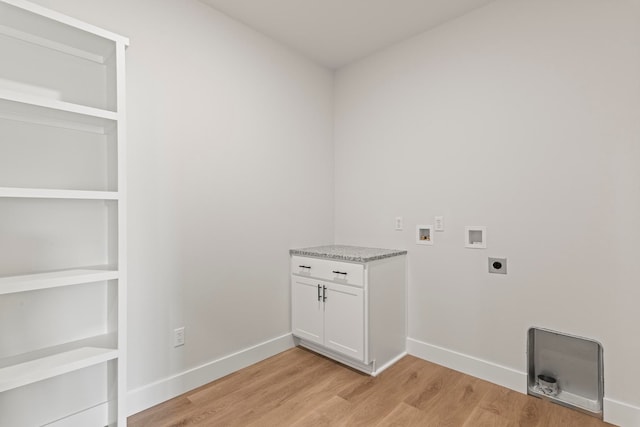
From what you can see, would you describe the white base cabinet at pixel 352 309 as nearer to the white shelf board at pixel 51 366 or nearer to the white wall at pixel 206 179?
the white wall at pixel 206 179

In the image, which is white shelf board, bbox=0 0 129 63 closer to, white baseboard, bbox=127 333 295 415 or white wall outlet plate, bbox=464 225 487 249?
white baseboard, bbox=127 333 295 415

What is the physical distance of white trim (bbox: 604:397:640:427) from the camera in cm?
174

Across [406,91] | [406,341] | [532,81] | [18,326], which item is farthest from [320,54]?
[18,326]

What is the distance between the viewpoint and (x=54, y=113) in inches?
59.1

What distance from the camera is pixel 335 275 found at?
2498 mm

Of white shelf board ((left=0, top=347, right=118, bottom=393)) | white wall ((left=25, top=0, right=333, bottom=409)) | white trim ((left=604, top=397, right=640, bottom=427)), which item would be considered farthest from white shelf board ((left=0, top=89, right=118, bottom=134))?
white trim ((left=604, top=397, right=640, bottom=427))

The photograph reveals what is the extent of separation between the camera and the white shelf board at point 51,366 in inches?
49.6

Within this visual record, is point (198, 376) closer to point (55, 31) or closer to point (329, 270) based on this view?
point (329, 270)

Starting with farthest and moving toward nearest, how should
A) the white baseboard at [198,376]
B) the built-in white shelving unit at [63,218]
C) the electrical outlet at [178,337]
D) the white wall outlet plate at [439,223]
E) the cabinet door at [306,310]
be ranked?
the cabinet door at [306,310], the white wall outlet plate at [439,223], the electrical outlet at [178,337], the white baseboard at [198,376], the built-in white shelving unit at [63,218]

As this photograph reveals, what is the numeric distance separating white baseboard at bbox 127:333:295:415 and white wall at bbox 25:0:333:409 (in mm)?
26

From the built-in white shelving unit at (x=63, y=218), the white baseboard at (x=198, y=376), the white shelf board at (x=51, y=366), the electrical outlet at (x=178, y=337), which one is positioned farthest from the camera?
the electrical outlet at (x=178, y=337)

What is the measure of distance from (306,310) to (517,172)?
1912mm

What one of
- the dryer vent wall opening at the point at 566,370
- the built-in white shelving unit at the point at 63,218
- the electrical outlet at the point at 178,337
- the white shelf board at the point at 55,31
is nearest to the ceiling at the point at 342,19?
the white shelf board at the point at 55,31

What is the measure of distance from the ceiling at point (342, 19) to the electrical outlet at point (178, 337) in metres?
2.26
